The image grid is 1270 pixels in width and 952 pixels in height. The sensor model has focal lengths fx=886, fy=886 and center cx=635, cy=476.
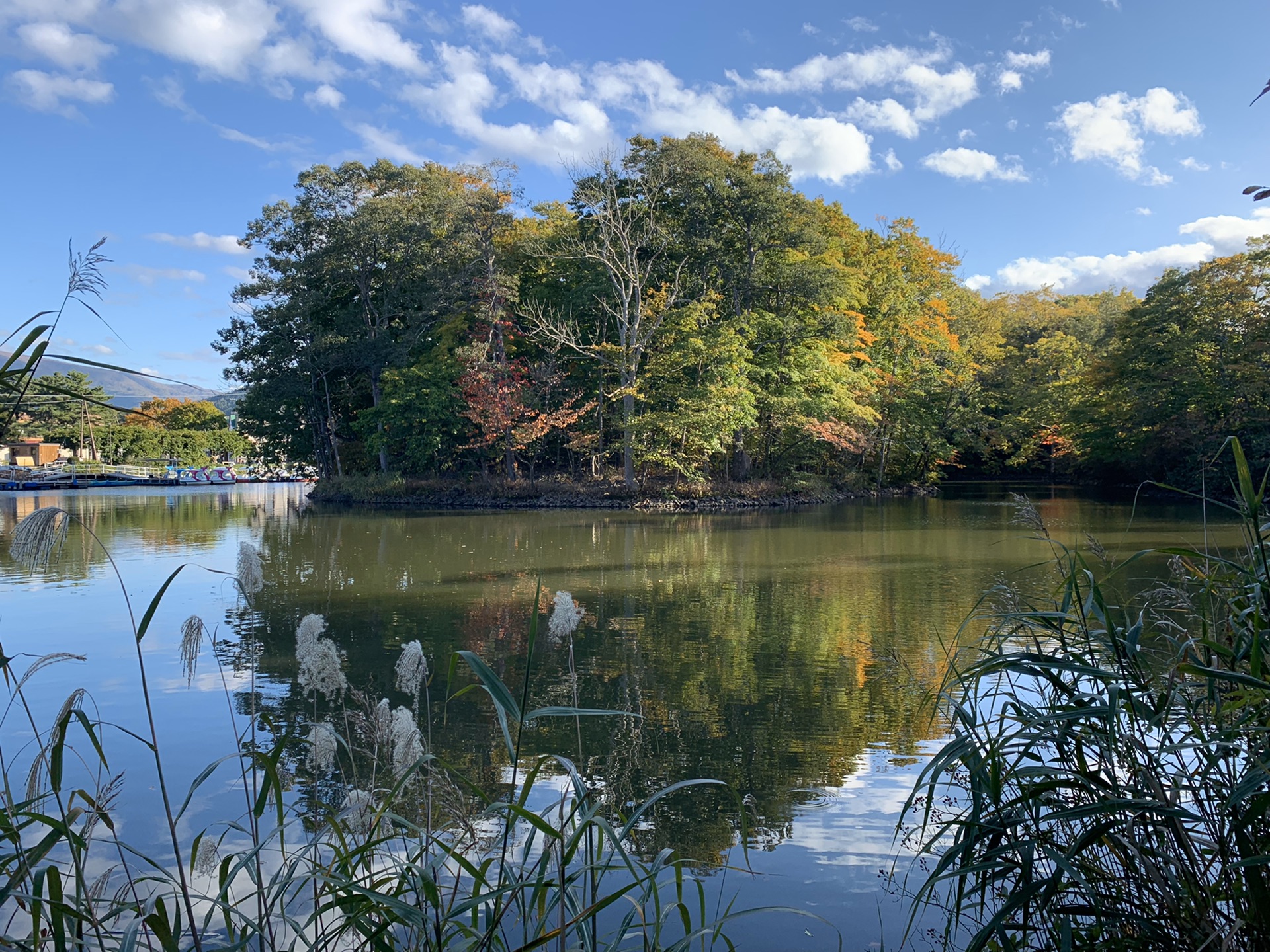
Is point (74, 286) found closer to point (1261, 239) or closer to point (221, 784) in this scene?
point (221, 784)

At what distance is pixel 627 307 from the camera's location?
907 inches

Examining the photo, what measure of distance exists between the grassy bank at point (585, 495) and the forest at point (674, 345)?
469mm

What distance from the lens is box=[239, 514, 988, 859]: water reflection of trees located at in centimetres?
444

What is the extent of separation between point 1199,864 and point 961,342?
31.6 metres

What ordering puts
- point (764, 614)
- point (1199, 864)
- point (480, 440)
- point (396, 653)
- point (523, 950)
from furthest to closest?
point (480, 440)
point (764, 614)
point (396, 653)
point (1199, 864)
point (523, 950)

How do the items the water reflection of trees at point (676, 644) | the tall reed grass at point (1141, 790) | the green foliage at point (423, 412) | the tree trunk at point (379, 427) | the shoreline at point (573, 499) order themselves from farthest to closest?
the tree trunk at point (379, 427) → the green foliage at point (423, 412) → the shoreline at point (573, 499) → the water reflection of trees at point (676, 644) → the tall reed grass at point (1141, 790)

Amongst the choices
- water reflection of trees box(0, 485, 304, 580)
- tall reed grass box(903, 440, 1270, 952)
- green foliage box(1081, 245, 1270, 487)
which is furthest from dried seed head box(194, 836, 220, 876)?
green foliage box(1081, 245, 1270, 487)

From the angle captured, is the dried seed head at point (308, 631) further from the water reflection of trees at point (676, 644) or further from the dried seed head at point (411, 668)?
the water reflection of trees at point (676, 644)

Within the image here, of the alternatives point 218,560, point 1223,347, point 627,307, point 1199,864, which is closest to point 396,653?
point 1199,864

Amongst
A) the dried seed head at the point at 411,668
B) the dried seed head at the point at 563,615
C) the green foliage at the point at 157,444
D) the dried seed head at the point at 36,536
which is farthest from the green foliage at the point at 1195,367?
the green foliage at the point at 157,444

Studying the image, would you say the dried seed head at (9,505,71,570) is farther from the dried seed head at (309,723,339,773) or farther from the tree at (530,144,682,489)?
the tree at (530,144,682,489)

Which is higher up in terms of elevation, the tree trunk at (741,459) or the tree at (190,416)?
the tree at (190,416)

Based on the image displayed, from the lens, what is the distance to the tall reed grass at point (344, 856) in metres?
1.69

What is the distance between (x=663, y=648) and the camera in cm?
708
